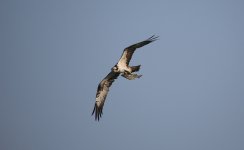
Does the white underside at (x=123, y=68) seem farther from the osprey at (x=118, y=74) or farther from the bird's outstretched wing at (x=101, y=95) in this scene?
the bird's outstretched wing at (x=101, y=95)

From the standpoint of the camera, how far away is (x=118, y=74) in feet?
60.6

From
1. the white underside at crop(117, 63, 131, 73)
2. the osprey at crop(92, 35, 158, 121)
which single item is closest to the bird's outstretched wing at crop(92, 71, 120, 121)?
the osprey at crop(92, 35, 158, 121)

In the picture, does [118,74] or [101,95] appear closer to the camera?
[118,74]

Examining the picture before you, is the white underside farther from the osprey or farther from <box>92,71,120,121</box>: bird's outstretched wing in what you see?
<box>92,71,120,121</box>: bird's outstretched wing

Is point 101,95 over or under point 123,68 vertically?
under

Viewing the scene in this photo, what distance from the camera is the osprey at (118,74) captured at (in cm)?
1714

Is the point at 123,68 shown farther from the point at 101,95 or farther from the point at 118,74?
the point at 101,95

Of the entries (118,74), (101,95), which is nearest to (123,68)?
(118,74)

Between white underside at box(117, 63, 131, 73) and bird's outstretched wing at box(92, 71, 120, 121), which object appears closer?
white underside at box(117, 63, 131, 73)

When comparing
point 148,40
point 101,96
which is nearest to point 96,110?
point 101,96

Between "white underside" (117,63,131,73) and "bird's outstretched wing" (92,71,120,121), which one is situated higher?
"white underside" (117,63,131,73)

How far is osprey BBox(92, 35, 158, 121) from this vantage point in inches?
675

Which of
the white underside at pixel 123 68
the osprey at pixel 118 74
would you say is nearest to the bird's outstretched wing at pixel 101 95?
the osprey at pixel 118 74

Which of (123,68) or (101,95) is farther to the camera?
(101,95)
